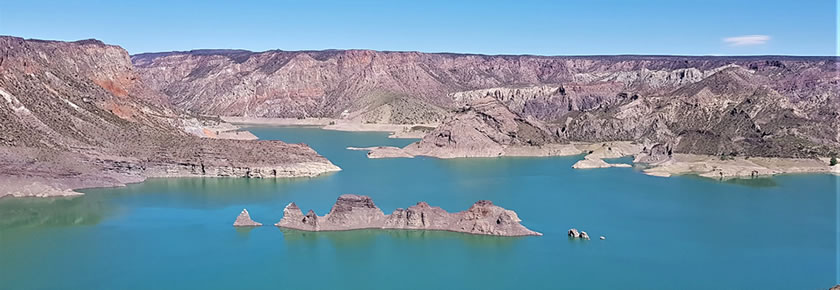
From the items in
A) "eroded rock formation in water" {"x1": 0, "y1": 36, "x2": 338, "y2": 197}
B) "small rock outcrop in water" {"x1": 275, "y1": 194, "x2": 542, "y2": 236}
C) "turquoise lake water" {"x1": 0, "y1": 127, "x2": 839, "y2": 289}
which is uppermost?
"eroded rock formation in water" {"x1": 0, "y1": 36, "x2": 338, "y2": 197}

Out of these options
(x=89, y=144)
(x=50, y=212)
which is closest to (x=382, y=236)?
(x=50, y=212)

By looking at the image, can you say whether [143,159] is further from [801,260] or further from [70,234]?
[801,260]

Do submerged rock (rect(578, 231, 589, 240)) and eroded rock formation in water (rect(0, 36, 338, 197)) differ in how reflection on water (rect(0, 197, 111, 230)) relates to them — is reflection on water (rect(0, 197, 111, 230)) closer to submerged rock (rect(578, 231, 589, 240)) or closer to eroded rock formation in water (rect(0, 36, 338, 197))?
eroded rock formation in water (rect(0, 36, 338, 197))

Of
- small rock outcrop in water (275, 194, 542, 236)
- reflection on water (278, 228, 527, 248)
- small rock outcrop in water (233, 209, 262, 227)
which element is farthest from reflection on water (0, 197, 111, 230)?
reflection on water (278, 228, 527, 248)

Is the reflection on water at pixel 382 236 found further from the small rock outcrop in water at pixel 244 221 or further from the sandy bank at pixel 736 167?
the sandy bank at pixel 736 167

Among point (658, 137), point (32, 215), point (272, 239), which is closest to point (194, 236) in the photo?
point (272, 239)

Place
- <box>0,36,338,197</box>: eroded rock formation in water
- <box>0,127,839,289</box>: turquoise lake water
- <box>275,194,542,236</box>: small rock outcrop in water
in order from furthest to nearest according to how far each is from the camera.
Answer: <box>0,36,338,197</box>: eroded rock formation in water < <box>275,194,542,236</box>: small rock outcrop in water < <box>0,127,839,289</box>: turquoise lake water

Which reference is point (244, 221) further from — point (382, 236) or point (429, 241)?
point (429, 241)
